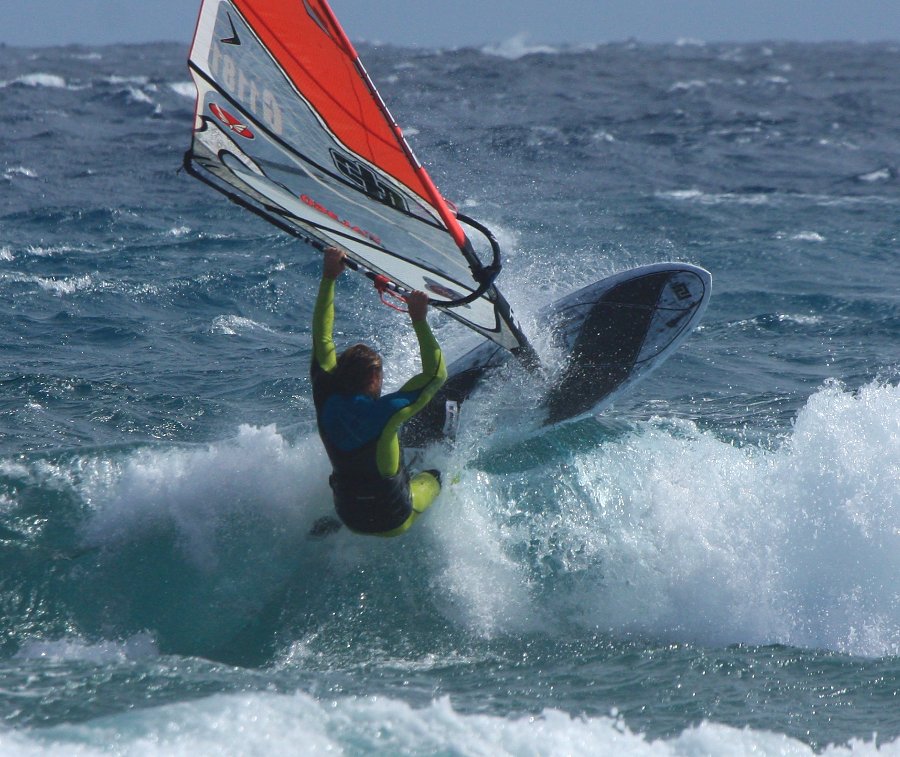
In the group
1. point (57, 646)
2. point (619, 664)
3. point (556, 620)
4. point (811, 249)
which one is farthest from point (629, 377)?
point (811, 249)

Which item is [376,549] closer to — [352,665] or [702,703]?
[352,665]

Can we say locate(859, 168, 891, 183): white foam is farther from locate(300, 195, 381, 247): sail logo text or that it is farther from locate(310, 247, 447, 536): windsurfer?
locate(310, 247, 447, 536): windsurfer

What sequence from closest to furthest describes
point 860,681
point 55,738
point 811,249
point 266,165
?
1. point 55,738
2. point 860,681
3. point 266,165
4. point 811,249

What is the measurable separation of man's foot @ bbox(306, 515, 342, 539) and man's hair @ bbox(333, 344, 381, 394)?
107 cm

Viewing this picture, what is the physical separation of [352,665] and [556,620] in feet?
4.04

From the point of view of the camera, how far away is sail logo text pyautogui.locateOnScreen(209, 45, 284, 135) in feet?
18.0

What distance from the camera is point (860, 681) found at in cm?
488

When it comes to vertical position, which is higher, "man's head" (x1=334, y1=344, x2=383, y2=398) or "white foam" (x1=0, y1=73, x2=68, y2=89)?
"white foam" (x1=0, y1=73, x2=68, y2=89)

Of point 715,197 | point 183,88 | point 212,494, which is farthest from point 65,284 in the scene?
point 183,88

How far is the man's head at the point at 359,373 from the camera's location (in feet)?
16.5

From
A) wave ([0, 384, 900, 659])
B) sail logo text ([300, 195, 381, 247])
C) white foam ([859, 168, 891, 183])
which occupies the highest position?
white foam ([859, 168, 891, 183])

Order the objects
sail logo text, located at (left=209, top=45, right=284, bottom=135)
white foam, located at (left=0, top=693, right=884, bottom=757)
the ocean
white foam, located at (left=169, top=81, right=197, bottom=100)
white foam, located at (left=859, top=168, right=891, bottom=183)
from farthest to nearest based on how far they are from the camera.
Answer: white foam, located at (left=169, top=81, right=197, bottom=100) < white foam, located at (left=859, top=168, right=891, bottom=183) < sail logo text, located at (left=209, top=45, right=284, bottom=135) < the ocean < white foam, located at (left=0, top=693, right=884, bottom=757)

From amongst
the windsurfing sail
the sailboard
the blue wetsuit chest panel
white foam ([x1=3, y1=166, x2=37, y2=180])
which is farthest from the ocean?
white foam ([x1=3, y1=166, x2=37, y2=180])

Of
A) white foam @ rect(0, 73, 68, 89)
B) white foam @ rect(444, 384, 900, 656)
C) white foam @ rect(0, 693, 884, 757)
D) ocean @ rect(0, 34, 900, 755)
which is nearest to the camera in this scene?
white foam @ rect(0, 693, 884, 757)
